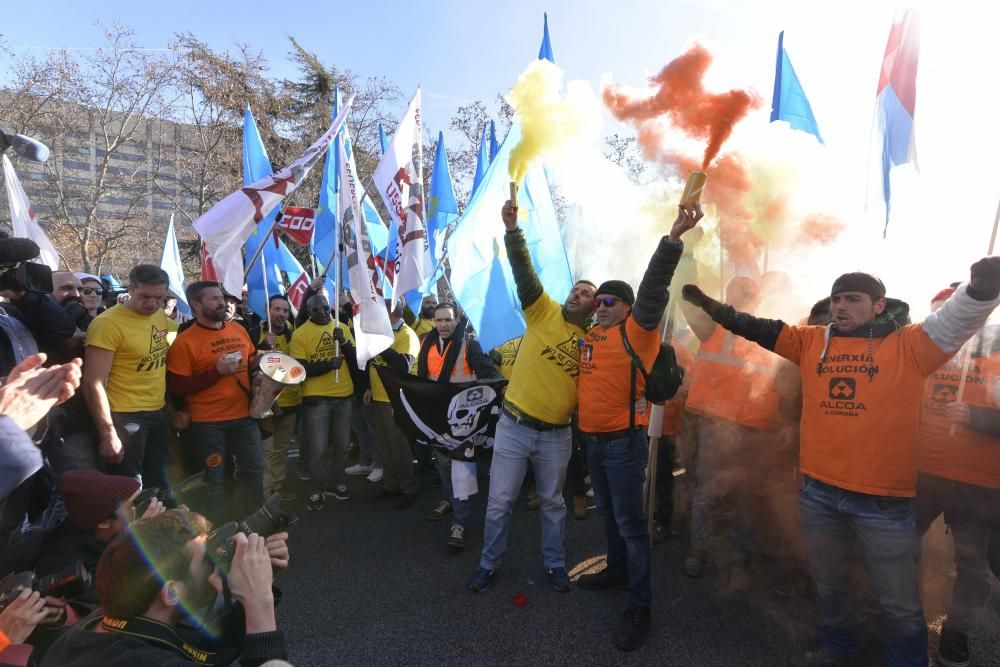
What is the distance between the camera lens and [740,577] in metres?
3.73

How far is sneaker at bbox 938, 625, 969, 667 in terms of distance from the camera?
2904 mm

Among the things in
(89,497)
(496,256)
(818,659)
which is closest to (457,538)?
(496,256)

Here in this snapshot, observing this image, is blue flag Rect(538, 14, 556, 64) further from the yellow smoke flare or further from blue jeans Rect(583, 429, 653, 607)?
blue jeans Rect(583, 429, 653, 607)

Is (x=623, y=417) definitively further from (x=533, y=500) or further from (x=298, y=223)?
(x=298, y=223)

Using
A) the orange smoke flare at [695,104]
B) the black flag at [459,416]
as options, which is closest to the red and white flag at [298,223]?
the black flag at [459,416]

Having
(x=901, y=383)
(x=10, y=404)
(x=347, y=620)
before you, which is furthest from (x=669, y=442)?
(x=10, y=404)

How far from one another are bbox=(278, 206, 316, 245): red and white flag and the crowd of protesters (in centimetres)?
234

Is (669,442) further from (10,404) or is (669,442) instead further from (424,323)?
(10,404)

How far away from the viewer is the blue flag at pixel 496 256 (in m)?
4.23

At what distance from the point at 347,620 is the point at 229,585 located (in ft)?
6.76

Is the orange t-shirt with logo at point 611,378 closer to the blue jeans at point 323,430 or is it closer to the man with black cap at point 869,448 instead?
the man with black cap at point 869,448

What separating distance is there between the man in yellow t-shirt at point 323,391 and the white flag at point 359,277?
0.45 m

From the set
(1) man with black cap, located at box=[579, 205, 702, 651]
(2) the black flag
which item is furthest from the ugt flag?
(2) the black flag

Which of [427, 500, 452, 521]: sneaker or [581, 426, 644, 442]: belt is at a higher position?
[581, 426, 644, 442]: belt
